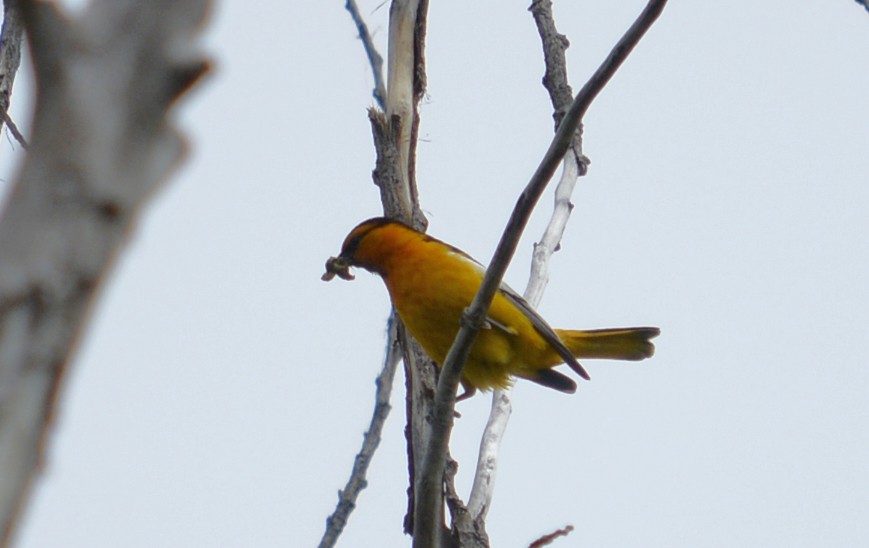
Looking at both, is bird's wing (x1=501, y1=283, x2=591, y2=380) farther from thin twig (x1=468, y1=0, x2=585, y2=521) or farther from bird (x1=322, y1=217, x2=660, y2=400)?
thin twig (x1=468, y1=0, x2=585, y2=521)

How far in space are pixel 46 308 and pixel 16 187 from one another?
0.40 ft

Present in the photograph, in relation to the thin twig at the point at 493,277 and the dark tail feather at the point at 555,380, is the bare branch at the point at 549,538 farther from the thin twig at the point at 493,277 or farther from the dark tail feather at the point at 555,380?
the dark tail feather at the point at 555,380

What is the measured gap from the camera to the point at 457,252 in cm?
491

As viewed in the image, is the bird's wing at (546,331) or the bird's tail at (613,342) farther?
the bird's tail at (613,342)

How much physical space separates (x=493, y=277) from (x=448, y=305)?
1458 mm

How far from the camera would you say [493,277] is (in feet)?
9.91

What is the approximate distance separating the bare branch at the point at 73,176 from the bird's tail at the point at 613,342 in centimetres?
425

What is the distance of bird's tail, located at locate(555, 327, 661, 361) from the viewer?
17.3ft

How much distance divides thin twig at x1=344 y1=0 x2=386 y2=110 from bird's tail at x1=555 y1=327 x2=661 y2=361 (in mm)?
1534

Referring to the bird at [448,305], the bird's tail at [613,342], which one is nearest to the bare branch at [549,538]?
the bird at [448,305]

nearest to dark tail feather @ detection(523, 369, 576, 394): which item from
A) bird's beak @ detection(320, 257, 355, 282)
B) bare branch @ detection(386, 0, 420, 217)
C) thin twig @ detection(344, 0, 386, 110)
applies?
bird's beak @ detection(320, 257, 355, 282)

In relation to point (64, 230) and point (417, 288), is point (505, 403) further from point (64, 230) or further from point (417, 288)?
point (64, 230)

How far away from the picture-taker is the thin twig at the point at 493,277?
8.77 ft

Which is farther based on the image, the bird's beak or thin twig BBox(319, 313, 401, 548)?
the bird's beak
